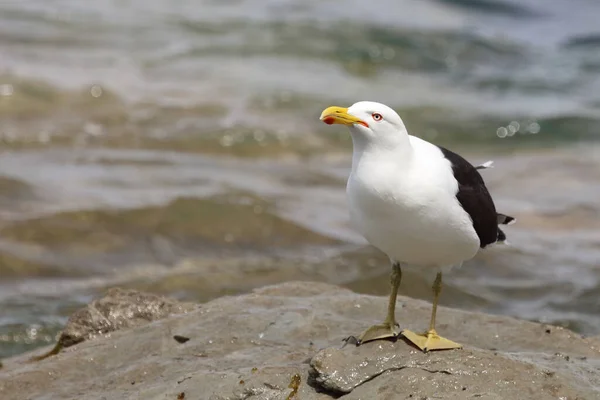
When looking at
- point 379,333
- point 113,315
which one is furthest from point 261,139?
point 379,333

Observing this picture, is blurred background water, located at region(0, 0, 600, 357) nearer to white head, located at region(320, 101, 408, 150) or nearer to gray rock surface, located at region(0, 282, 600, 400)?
gray rock surface, located at region(0, 282, 600, 400)

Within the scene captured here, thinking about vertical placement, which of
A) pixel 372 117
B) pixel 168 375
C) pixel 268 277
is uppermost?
pixel 372 117

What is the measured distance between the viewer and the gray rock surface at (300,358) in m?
4.35

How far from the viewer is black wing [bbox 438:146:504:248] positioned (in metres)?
4.62

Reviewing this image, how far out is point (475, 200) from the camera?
15.3 feet

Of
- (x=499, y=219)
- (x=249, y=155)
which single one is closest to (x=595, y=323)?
(x=499, y=219)

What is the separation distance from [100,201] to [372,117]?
24.3ft

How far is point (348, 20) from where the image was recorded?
22891 millimetres

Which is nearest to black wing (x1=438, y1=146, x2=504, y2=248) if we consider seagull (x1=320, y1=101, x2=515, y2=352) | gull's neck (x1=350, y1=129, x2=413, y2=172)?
seagull (x1=320, y1=101, x2=515, y2=352)

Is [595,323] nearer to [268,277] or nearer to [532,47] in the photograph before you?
[268,277]

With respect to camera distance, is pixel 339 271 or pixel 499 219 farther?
pixel 339 271

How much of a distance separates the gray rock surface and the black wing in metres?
0.57

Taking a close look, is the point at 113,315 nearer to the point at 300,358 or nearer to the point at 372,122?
the point at 300,358

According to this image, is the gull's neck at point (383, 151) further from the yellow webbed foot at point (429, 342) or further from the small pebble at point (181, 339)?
the small pebble at point (181, 339)
